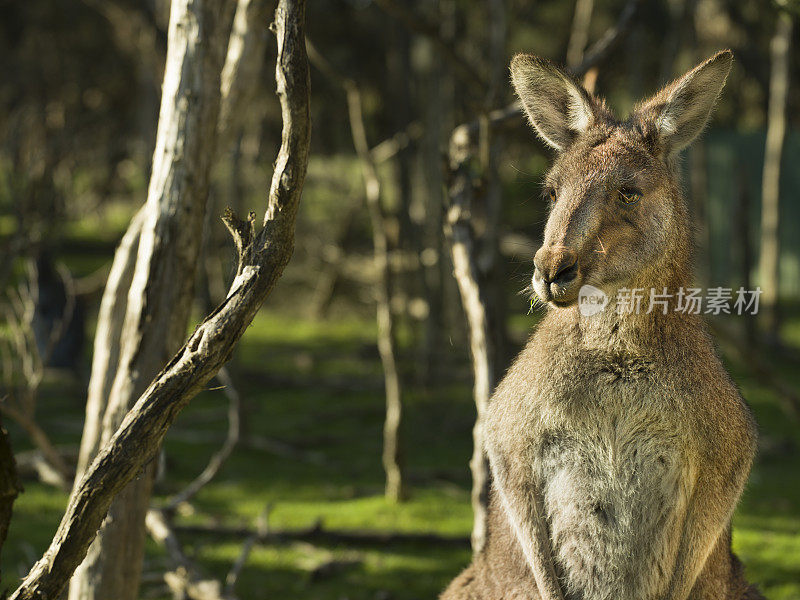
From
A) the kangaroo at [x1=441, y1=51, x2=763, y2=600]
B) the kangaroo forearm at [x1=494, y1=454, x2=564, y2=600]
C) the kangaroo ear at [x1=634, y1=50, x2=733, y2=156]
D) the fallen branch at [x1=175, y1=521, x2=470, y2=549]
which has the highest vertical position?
the kangaroo ear at [x1=634, y1=50, x2=733, y2=156]

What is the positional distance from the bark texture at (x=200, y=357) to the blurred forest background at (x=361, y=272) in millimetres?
895

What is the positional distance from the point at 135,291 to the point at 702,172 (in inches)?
427

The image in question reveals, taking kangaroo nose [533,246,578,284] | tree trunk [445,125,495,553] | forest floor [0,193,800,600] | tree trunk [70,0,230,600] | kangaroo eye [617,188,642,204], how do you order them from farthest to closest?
forest floor [0,193,800,600], tree trunk [445,125,495,553], tree trunk [70,0,230,600], kangaroo eye [617,188,642,204], kangaroo nose [533,246,578,284]

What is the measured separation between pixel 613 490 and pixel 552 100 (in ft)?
4.38

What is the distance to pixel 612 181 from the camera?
2.83 metres

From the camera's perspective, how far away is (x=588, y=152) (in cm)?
297

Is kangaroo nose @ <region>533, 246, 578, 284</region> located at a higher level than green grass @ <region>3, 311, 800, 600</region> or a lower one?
higher

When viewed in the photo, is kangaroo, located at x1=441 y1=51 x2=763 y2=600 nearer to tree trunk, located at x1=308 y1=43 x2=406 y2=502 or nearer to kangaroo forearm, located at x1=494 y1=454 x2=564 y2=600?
kangaroo forearm, located at x1=494 y1=454 x2=564 y2=600

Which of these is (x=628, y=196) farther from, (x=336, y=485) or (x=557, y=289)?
(x=336, y=485)

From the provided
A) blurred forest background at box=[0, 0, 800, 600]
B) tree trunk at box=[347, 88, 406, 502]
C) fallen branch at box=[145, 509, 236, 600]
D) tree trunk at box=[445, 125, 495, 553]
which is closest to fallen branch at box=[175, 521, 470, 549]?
blurred forest background at box=[0, 0, 800, 600]

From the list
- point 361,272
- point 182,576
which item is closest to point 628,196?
point 182,576

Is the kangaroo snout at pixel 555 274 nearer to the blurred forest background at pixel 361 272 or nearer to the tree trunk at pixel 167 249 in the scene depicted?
the blurred forest background at pixel 361 272

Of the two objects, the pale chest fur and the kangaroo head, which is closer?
the kangaroo head

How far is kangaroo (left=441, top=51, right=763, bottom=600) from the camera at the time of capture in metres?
2.83
